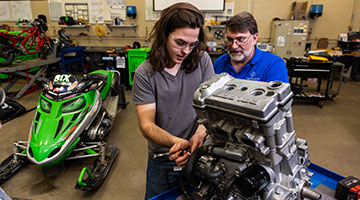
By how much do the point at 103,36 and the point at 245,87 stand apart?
6.46 metres

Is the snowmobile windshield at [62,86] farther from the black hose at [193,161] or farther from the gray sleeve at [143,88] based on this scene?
the black hose at [193,161]

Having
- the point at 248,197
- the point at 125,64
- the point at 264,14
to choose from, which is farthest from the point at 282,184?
the point at 264,14

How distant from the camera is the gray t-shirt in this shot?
42.1 inches

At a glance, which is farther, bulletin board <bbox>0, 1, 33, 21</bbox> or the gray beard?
Result: bulletin board <bbox>0, 1, 33, 21</bbox>

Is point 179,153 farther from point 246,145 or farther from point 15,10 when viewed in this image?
point 15,10

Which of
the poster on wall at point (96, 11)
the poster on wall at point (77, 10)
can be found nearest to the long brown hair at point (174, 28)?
the poster on wall at point (96, 11)

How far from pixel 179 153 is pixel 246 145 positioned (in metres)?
0.30

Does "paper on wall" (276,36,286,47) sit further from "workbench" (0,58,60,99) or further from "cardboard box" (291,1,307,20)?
"workbench" (0,58,60,99)

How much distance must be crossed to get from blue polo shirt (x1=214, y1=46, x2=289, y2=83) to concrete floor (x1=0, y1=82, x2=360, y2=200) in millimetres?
1360

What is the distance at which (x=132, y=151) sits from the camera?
2703mm

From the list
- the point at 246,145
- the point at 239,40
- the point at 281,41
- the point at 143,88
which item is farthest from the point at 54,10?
the point at 246,145

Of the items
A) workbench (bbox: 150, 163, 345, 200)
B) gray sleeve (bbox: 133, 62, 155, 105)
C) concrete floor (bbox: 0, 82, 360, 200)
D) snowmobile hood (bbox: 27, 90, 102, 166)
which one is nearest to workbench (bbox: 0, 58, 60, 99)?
concrete floor (bbox: 0, 82, 360, 200)

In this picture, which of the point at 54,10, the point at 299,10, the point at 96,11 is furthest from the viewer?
the point at 54,10

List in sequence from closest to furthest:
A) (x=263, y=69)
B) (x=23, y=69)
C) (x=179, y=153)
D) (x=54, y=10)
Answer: (x=179, y=153)
(x=263, y=69)
(x=23, y=69)
(x=54, y=10)
